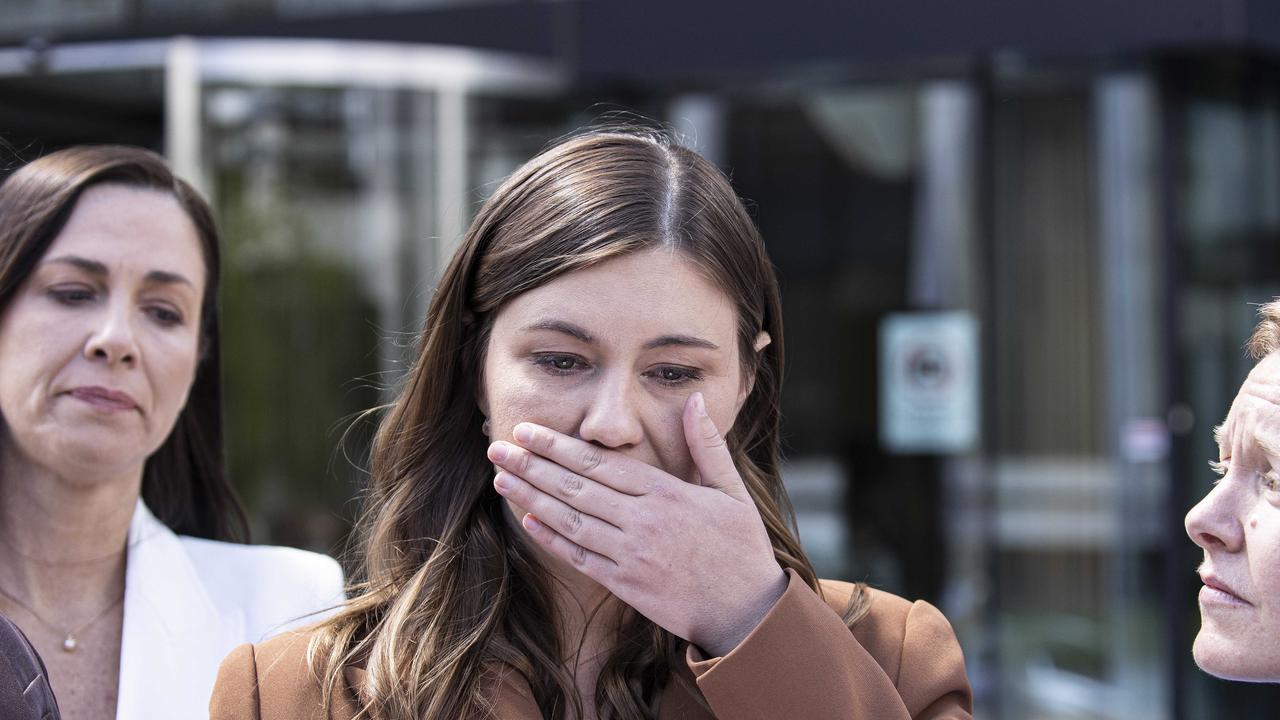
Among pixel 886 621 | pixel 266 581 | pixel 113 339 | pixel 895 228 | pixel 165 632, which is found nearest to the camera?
pixel 886 621

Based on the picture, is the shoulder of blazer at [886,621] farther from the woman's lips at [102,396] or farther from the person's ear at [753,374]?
the woman's lips at [102,396]

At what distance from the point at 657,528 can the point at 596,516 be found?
0.09 m

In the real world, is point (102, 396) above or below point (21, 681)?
above

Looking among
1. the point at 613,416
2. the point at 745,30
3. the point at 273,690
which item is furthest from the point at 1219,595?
the point at 745,30

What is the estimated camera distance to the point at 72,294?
273 cm

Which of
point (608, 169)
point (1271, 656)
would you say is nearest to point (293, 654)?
point (608, 169)

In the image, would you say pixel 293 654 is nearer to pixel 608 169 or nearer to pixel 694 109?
pixel 608 169

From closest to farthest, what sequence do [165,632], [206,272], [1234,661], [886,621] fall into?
[1234,661] → [886,621] → [165,632] → [206,272]

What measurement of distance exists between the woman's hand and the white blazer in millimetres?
1012

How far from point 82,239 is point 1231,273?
5637 mm

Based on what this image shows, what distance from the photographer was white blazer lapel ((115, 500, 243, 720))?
265cm

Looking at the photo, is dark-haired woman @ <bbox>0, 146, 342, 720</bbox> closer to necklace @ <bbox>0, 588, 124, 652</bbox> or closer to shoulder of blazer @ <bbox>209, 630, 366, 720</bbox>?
necklace @ <bbox>0, 588, 124, 652</bbox>

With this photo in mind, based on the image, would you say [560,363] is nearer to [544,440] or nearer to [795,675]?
[544,440]

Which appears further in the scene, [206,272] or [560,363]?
[206,272]
